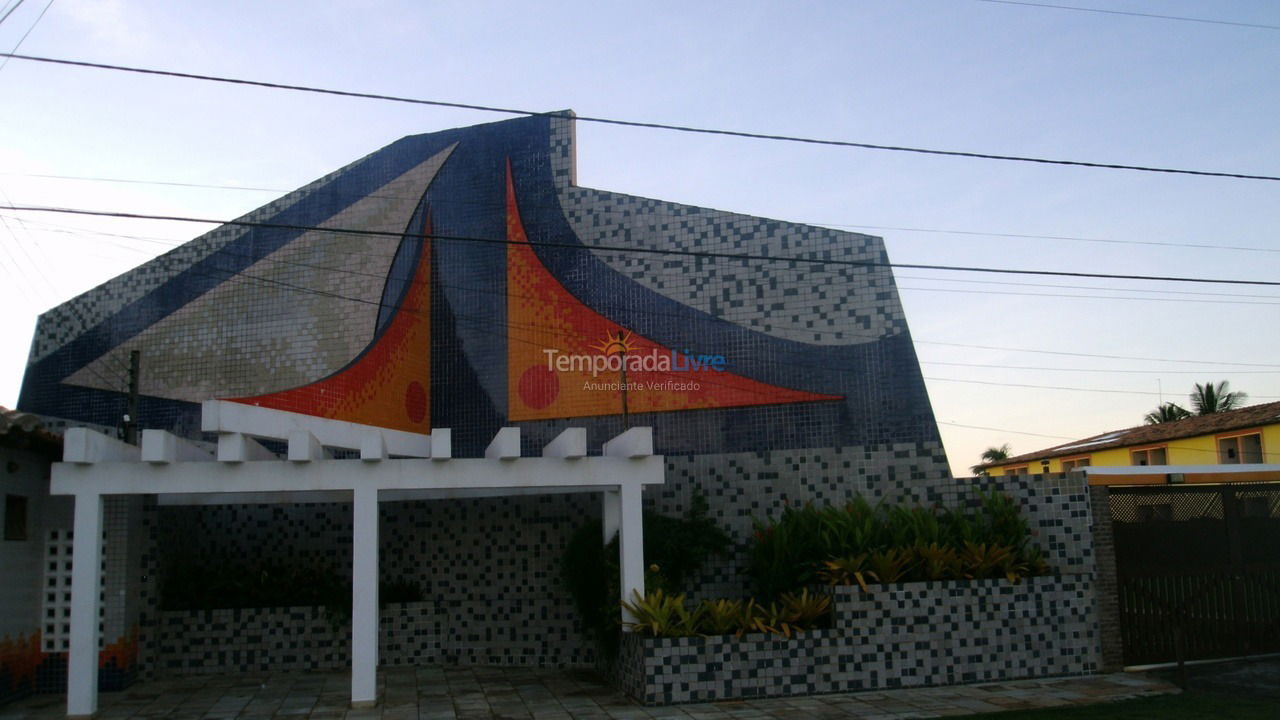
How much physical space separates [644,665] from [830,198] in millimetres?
6969

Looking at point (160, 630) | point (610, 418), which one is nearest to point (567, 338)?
point (610, 418)

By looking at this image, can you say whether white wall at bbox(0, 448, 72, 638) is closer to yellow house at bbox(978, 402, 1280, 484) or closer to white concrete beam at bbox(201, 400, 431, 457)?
white concrete beam at bbox(201, 400, 431, 457)

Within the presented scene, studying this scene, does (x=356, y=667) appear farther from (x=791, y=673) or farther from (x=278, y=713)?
(x=791, y=673)

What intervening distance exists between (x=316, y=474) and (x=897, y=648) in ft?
20.1

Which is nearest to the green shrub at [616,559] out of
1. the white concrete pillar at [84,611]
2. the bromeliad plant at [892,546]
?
the bromeliad plant at [892,546]

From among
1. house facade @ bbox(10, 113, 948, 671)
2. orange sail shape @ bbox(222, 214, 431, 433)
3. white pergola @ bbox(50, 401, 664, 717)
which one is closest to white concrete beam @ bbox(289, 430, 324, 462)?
white pergola @ bbox(50, 401, 664, 717)

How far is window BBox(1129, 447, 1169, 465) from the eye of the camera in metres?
24.3

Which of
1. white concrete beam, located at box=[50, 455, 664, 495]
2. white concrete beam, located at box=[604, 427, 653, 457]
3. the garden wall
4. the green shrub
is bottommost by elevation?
the garden wall

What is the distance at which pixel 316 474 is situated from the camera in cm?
999

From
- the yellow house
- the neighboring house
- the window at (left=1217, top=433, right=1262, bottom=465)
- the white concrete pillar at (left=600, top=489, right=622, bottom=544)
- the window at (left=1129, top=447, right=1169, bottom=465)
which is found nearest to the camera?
the neighboring house

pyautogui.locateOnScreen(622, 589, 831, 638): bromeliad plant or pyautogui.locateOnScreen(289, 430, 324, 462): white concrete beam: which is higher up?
pyautogui.locateOnScreen(289, 430, 324, 462): white concrete beam

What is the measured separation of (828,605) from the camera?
10625 millimetres

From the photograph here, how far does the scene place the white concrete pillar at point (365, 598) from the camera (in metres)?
9.80

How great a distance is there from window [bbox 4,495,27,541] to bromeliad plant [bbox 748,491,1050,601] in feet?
26.1
